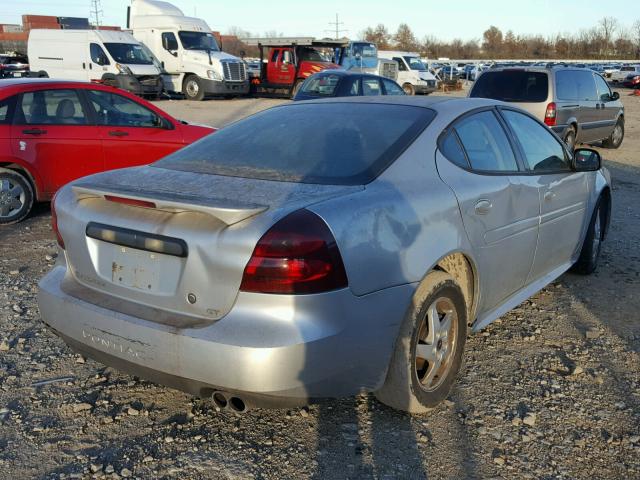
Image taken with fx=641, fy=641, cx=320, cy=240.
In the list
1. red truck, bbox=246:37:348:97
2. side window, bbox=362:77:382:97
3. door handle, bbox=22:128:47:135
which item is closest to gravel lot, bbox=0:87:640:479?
door handle, bbox=22:128:47:135

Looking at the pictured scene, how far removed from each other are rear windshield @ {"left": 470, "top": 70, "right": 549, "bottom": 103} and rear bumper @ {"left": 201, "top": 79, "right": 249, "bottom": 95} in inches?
679

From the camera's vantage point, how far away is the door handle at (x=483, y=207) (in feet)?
11.1

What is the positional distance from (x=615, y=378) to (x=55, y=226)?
3.14m

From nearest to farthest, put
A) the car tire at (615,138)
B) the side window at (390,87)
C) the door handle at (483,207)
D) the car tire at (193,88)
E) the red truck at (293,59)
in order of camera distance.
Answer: the door handle at (483,207) → the car tire at (615,138) → the side window at (390,87) → the car tire at (193,88) → the red truck at (293,59)

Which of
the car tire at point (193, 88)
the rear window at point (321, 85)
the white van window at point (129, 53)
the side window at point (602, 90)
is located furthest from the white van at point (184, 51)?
the side window at point (602, 90)

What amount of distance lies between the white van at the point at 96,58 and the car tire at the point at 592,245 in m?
20.5

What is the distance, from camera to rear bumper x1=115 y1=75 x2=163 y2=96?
2308 centimetres

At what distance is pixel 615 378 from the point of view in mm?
3629

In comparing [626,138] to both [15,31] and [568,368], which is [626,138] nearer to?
[568,368]

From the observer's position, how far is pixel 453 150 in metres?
3.46

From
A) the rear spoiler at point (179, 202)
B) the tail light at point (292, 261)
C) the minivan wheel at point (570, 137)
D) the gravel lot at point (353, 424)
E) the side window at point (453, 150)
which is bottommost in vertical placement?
the gravel lot at point (353, 424)

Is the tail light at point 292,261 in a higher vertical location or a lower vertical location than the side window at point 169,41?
lower

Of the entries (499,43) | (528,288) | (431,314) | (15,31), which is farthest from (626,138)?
(499,43)

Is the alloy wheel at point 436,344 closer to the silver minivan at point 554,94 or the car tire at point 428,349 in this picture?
the car tire at point 428,349
